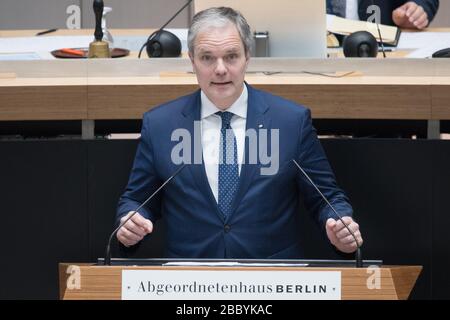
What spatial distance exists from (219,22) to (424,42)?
128cm

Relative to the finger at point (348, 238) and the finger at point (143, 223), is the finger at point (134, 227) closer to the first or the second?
the finger at point (143, 223)

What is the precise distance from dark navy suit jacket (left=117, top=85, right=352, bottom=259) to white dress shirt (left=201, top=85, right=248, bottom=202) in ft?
0.05

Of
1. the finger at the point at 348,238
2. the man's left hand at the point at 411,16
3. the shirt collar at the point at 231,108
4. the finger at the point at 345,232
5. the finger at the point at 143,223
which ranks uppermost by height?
the man's left hand at the point at 411,16

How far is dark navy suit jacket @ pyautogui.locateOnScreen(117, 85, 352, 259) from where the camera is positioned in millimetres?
2086

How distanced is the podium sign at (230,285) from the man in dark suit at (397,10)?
186 centimetres

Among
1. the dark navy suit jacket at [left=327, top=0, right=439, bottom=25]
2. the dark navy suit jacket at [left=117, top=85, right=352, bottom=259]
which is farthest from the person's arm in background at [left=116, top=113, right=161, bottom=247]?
the dark navy suit jacket at [left=327, top=0, right=439, bottom=25]

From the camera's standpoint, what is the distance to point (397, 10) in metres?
3.40

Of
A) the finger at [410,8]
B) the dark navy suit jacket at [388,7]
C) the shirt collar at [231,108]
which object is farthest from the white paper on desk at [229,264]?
the dark navy suit jacket at [388,7]

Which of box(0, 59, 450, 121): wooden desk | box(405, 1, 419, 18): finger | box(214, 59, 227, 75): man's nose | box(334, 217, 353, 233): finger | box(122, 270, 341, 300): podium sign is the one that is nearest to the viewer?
box(122, 270, 341, 300): podium sign

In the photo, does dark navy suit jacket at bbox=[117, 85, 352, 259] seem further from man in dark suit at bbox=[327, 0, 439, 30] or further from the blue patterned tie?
man in dark suit at bbox=[327, 0, 439, 30]

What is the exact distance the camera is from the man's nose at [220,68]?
207 centimetres
